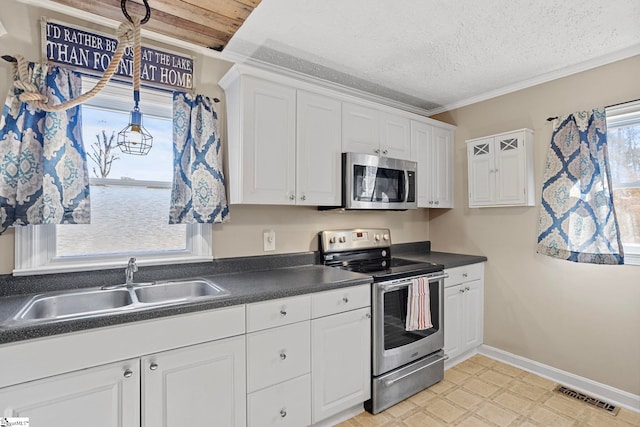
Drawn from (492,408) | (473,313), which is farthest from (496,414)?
(473,313)

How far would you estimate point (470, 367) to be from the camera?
9.15 ft

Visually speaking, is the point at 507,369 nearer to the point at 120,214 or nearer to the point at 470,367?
the point at 470,367

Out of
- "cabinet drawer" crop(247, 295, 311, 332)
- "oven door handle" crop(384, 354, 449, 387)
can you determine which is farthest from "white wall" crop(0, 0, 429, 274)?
"oven door handle" crop(384, 354, 449, 387)

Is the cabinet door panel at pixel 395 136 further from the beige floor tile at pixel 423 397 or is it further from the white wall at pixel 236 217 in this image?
the beige floor tile at pixel 423 397

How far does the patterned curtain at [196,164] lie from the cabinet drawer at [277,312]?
69 cm

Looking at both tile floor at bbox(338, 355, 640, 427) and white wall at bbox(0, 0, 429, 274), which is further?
tile floor at bbox(338, 355, 640, 427)

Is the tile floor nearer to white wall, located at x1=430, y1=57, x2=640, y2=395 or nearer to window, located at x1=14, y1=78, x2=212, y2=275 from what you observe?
white wall, located at x1=430, y1=57, x2=640, y2=395

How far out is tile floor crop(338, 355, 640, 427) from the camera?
6.75ft

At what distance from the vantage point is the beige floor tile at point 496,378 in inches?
99.8

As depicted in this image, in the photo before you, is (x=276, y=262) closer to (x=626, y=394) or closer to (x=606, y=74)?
(x=626, y=394)

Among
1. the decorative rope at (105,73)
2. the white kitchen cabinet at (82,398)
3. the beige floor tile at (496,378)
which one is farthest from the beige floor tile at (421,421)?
the decorative rope at (105,73)

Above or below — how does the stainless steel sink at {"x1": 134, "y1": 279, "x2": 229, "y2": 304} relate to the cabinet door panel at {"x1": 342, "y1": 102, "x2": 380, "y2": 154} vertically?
below

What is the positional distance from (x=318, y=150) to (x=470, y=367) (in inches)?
87.9

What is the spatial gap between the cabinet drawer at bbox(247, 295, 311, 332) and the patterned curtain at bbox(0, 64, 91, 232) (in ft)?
3.37
